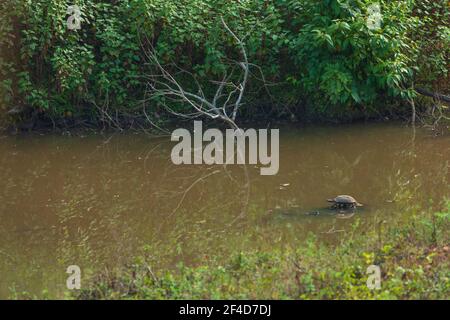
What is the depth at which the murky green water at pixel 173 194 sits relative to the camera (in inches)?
286

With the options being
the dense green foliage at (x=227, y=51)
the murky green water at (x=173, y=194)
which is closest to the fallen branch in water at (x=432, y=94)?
the dense green foliage at (x=227, y=51)

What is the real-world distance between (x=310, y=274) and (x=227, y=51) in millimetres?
6982

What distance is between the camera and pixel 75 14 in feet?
38.2

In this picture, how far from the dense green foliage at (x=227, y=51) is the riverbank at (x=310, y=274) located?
494cm

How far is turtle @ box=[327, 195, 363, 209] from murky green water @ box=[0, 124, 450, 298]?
12 centimetres

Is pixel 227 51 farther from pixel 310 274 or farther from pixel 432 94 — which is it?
pixel 310 274

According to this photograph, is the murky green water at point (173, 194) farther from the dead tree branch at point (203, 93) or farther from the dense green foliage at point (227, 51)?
the dead tree branch at point (203, 93)

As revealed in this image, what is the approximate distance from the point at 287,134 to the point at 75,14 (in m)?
3.58

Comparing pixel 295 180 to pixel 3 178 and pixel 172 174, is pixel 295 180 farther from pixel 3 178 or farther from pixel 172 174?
pixel 3 178

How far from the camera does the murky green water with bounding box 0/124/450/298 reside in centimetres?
725

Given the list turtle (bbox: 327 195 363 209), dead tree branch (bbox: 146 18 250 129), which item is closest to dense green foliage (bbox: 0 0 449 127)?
dead tree branch (bbox: 146 18 250 129)

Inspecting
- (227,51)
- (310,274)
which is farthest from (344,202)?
(227,51)

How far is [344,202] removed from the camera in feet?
26.8
